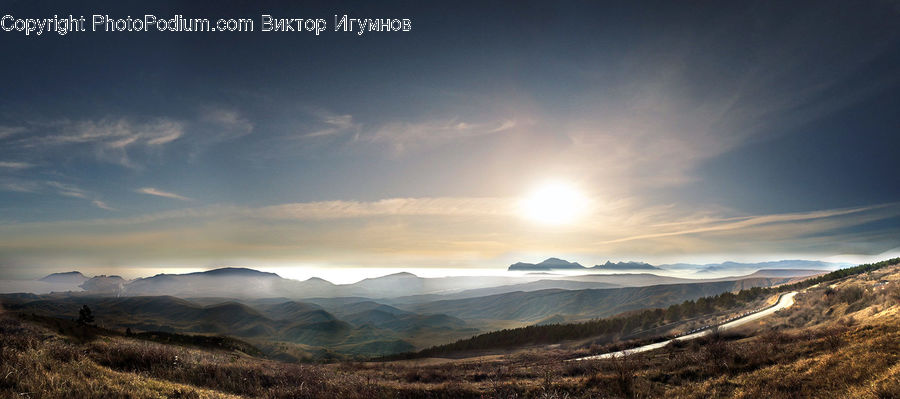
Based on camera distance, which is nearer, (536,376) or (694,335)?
(536,376)

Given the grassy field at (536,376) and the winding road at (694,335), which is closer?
the grassy field at (536,376)

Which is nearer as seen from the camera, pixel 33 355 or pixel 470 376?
pixel 33 355

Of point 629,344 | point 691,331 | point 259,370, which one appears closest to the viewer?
point 259,370

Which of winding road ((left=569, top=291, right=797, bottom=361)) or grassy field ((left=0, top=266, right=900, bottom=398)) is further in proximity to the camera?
winding road ((left=569, top=291, right=797, bottom=361))

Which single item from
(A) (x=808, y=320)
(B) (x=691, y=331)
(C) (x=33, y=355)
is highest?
(C) (x=33, y=355)

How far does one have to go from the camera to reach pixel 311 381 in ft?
54.7

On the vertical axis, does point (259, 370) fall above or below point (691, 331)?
above

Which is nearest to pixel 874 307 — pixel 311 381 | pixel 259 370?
pixel 311 381

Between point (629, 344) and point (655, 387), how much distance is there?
2983 centimetres

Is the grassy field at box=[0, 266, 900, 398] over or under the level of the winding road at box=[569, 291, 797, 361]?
over

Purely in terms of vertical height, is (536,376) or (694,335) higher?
(536,376)

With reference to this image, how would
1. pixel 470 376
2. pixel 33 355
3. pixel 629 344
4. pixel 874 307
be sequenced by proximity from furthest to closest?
1. pixel 629 344
2. pixel 874 307
3. pixel 470 376
4. pixel 33 355

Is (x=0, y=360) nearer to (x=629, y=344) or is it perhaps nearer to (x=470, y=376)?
(x=470, y=376)

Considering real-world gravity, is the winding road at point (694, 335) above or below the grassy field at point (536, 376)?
below
